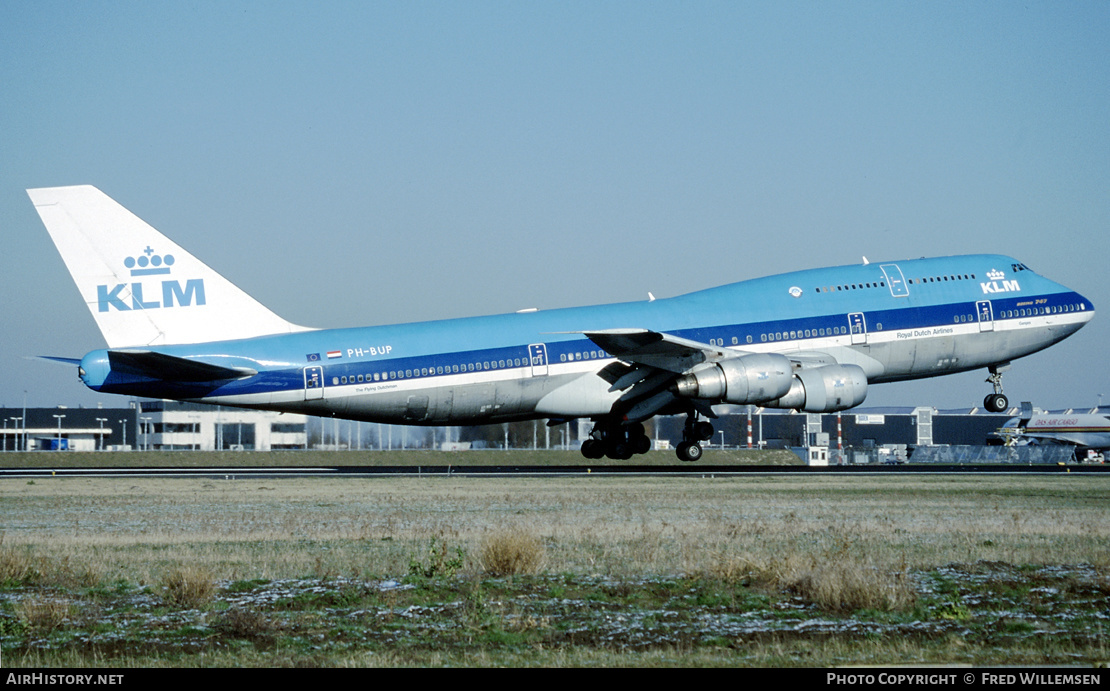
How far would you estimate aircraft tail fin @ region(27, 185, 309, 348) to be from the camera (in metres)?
34.7

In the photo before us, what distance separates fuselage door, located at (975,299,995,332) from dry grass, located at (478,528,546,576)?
93.7 feet

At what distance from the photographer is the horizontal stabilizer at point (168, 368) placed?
3312 centimetres

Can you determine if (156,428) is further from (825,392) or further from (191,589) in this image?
(191,589)

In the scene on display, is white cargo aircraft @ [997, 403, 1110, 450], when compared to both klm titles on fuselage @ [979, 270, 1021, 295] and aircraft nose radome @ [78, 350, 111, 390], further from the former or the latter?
aircraft nose radome @ [78, 350, 111, 390]

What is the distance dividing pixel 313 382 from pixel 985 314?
2376cm

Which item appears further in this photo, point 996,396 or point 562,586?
point 996,396

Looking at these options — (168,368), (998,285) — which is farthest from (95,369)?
(998,285)

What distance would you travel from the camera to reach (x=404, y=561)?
17.4 meters

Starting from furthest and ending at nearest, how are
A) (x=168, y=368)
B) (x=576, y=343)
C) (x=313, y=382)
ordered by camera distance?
1. (x=576, y=343)
2. (x=313, y=382)
3. (x=168, y=368)

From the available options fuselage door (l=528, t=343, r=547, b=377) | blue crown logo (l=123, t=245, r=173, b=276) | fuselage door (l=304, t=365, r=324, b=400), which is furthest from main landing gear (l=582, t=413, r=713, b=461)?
blue crown logo (l=123, t=245, r=173, b=276)

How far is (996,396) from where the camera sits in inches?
1630
